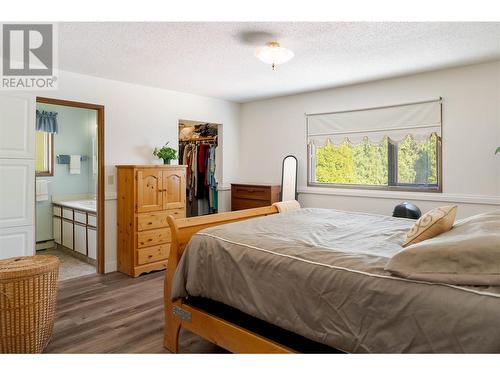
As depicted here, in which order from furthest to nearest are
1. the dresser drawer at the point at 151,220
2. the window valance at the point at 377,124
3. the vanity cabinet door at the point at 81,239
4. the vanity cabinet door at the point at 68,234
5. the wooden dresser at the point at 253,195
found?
the wooden dresser at the point at 253,195 → the vanity cabinet door at the point at 68,234 → the vanity cabinet door at the point at 81,239 → the dresser drawer at the point at 151,220 → the window valance at the point at 377,124

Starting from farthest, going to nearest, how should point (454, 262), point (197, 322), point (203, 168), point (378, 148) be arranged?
point (203, 168) → point (378, 148) → point (197, 322) → point (454, 262)

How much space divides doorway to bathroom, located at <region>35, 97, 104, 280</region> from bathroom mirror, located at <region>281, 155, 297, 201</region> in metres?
2.50

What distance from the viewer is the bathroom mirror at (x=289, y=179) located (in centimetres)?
479

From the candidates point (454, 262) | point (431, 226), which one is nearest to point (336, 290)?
point (454, 262)

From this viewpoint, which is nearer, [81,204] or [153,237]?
[153,237]

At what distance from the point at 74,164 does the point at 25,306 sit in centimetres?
361

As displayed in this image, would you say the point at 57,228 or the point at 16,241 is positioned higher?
the point at 16,241

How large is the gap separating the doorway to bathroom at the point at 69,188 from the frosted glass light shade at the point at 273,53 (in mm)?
2245

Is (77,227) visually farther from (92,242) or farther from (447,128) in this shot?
(447,128)

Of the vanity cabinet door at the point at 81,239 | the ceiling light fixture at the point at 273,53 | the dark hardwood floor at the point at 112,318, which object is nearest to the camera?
the dark hardwood floor at the point at 112,318

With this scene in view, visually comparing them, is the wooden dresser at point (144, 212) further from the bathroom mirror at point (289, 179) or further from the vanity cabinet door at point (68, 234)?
the bathroom mirror at point (289, 179)

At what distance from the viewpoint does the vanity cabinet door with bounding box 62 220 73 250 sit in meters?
4.61

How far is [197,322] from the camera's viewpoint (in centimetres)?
199

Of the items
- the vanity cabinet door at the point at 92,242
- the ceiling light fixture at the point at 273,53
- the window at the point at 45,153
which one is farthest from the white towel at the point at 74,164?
the ceiling light fixture at the point at 273,53
